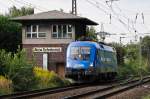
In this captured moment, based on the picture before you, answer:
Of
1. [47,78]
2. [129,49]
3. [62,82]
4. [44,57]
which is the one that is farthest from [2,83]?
[129,49]

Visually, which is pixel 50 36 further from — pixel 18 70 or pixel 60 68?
pixel 18 70

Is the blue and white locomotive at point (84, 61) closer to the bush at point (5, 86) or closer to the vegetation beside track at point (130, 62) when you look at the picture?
the bush at point (5, 86)

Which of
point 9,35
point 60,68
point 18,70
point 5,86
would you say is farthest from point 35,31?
point 5,86

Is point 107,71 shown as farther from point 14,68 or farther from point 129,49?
point 129,49

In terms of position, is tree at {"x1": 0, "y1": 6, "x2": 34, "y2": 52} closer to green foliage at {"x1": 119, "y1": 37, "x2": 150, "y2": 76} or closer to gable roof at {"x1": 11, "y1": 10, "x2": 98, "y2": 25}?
gable roof at {"x1": 11, "y1": 10, "x2": 98, "y2": 25}

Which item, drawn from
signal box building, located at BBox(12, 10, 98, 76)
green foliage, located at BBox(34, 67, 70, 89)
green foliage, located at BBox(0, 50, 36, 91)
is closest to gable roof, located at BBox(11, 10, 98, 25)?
signal box building, located at BBox(12, 10, 98, 76)

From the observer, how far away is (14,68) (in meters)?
33.9

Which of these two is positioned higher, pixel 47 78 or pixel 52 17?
pixel 52 17

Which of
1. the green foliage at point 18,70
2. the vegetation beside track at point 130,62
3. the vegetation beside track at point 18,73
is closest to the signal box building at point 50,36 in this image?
the vegetation beside track at point 130,62

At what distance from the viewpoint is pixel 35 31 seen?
57.6m

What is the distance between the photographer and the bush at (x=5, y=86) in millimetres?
29848

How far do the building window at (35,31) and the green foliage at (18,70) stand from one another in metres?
21.8

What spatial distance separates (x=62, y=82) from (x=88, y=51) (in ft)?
12.1

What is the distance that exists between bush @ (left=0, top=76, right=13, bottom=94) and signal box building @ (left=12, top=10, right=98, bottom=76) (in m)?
24.6
